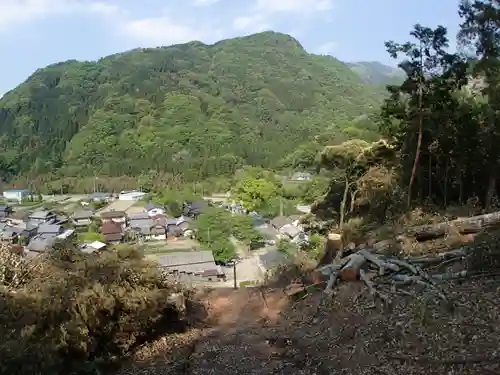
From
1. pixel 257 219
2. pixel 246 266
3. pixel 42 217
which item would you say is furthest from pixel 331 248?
pixel 42 217

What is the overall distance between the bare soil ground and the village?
1553 centimetres

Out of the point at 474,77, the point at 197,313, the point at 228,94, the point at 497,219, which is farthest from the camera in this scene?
the point at 228,94

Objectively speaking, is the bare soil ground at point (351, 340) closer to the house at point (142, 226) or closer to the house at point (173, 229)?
the house at point (173, 229)

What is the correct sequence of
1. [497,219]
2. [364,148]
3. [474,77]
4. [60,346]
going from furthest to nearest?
[364,148] < [474,77] < [497,219] < [60,346]

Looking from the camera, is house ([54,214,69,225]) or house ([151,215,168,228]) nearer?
house ([151,215,168,228])

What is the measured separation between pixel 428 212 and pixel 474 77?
9.64 ft

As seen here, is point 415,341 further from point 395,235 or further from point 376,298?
point 395,235

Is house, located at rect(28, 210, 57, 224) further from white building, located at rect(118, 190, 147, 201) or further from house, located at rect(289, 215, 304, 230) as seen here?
house, located at rect(289, 215, 304, 230)

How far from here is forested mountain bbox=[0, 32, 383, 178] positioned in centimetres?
7981

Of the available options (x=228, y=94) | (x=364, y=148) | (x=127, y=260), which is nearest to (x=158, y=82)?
(x=228, y=94)

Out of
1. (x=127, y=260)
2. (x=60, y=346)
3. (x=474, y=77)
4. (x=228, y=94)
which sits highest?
(x=228, y=94)

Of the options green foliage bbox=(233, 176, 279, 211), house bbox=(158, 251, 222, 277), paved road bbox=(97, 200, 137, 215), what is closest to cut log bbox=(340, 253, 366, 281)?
house bbox=(158, 251, 222, 277)

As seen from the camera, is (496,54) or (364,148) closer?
(496,54)

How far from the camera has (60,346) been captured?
5.21 meters
